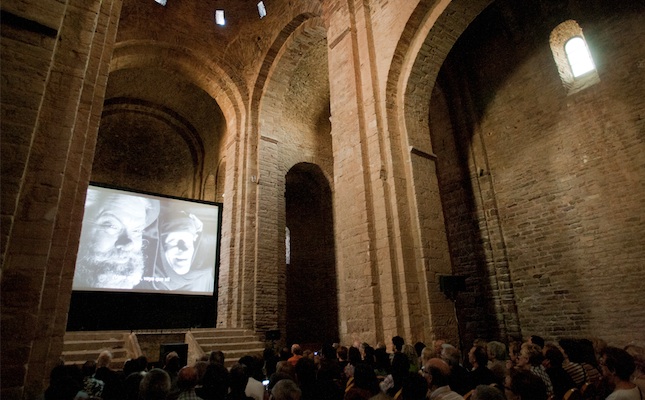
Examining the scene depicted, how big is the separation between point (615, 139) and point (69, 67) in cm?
1029

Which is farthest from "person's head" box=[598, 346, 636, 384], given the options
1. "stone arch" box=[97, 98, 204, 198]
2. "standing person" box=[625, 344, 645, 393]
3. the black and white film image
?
"stone arch" box=[97, 98, 204, 198]

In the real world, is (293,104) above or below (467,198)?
above

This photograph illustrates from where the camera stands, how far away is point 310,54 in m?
12.9

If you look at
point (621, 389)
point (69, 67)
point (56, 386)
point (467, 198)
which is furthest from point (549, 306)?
point (69, 67)

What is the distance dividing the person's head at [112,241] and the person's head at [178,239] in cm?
57

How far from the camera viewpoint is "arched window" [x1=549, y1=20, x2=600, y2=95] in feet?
30.0

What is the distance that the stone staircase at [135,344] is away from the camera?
302 inches

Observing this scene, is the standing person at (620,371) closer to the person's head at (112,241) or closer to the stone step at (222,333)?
the stone step at (222,333)

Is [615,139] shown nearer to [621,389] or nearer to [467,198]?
[467,198]

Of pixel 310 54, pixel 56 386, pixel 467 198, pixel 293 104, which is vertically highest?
pixel 310 54

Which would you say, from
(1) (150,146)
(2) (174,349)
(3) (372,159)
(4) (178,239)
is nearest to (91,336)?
(2) (174,349)

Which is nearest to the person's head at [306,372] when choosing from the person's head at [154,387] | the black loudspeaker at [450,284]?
the person's head at [154,387]

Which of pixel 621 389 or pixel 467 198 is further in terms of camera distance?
pixel 467 198

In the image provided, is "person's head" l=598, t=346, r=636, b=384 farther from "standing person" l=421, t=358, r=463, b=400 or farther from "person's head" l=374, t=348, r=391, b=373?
"person's head" l=374, t=348, r=391, b=373
